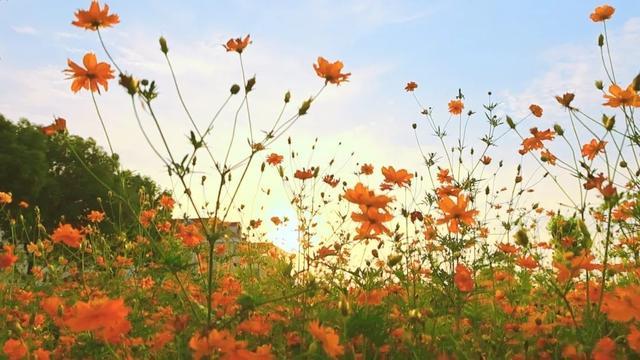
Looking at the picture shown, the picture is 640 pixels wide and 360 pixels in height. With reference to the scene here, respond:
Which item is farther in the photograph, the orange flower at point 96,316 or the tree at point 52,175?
the tree at point 52,175

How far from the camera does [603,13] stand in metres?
4.39

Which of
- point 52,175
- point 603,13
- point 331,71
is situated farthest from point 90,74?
point 52,175

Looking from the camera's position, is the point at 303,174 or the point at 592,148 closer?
the point at 592,148

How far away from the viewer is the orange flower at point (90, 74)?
8.40 feet

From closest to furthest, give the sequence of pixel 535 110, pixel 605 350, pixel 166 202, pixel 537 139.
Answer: pixel 605 350 < pixel 537 139 < pixel 535 110 < pixel 166 202

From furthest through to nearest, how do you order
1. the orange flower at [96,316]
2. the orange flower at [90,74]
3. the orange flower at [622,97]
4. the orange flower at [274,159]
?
the orange flower at [274,159] → the orange flower at [622,97] → the orange flower at [90,74] → the orange flower at [96,316]

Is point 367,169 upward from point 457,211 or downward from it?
upward

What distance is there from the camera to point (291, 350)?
2709 mm

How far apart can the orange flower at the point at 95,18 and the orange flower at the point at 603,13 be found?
3.50m

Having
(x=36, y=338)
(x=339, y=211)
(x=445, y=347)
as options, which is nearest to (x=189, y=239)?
(x=36, y=338)

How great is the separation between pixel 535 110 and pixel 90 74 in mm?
3238

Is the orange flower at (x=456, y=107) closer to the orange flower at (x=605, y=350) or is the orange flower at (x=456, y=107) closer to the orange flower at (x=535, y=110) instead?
the orange flower at (x=535, y=110)

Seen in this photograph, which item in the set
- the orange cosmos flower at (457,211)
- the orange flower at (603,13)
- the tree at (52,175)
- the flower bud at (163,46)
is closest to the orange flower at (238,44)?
the flower bud at (163,46)

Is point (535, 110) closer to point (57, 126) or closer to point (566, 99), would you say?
point (566, 99)
